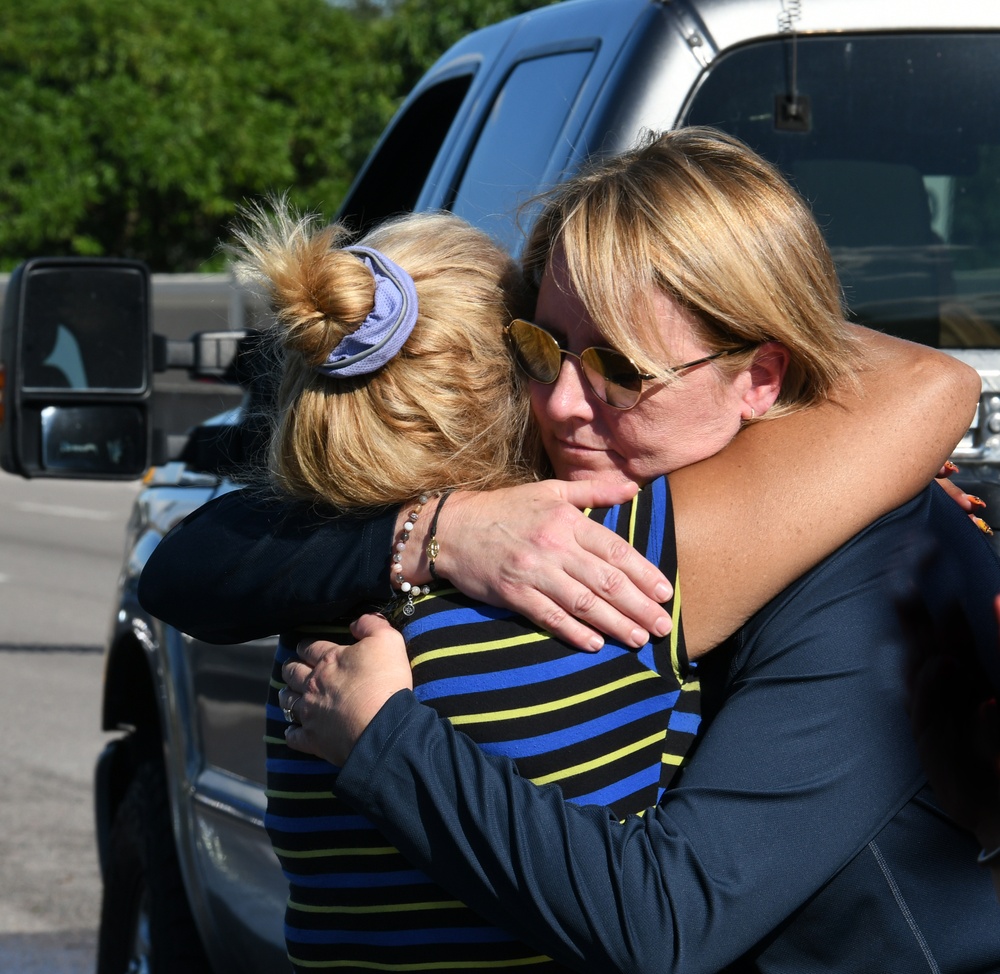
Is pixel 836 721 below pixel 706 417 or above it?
below

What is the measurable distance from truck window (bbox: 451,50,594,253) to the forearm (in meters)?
0.70

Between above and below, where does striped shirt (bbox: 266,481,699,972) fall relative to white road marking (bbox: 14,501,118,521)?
above

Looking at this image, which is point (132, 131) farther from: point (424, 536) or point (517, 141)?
point (424, 536)

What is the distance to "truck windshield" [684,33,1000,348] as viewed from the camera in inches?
94.1

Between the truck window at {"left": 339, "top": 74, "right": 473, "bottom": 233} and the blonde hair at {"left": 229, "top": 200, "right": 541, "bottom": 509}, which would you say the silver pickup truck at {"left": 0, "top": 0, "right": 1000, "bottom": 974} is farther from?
the blonde hair at {"left": 229, "top": 200, "right": 541, "bottom": 509}

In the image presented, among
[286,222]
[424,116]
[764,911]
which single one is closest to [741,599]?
[764,911]

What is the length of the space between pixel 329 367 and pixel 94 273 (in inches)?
61.3

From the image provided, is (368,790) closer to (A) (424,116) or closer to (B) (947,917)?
(B) (947,917)

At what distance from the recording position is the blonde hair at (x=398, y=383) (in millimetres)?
1687

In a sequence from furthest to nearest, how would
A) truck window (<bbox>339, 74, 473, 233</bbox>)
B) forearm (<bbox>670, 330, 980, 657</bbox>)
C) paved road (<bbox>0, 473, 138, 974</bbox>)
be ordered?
paved road (<bbox>0, 473, 138, 974</bbox>) < truck window (<bbox>339, 74, 473, 233</bbox>) < forearm (<bbox>670, 330, 980, 657</bbox>)

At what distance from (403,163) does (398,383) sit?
7.94ft

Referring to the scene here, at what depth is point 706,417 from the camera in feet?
5.63

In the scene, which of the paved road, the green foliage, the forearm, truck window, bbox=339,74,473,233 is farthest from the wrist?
the green foliage

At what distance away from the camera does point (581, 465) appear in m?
1.79
